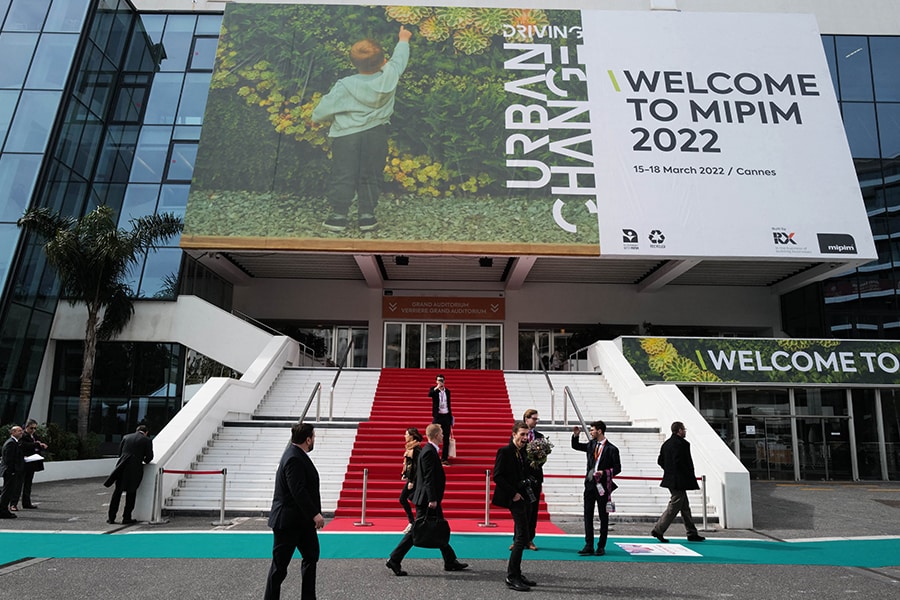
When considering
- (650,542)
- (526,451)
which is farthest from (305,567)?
(650,542)

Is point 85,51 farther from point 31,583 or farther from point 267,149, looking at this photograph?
point 31,583

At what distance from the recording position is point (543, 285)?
84.9 ft

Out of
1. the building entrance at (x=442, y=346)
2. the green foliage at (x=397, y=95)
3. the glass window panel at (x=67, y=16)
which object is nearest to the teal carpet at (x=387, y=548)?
the green foliage at (x=397, y=95)

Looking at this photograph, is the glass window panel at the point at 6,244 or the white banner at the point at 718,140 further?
the white banner at the point at 718,140

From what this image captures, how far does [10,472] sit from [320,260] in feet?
43.9

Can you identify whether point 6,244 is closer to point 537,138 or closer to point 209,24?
point 209,24

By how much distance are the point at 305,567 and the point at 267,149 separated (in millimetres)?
17870

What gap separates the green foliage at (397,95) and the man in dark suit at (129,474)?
11784mm

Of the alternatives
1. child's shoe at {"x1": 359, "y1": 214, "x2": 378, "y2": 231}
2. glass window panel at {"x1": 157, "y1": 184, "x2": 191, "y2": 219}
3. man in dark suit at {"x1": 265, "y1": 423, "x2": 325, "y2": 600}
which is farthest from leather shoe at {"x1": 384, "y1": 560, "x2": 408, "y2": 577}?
glass window panel at {"x1": 157, "y1": 184, "x2": 191, "y2": 219}

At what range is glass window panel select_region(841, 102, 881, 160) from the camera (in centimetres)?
2462

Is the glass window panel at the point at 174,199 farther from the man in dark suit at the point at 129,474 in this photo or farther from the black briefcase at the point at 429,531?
the black briefcase at the point at 429,531

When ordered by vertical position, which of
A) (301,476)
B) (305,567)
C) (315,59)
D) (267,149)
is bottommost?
(305,567)

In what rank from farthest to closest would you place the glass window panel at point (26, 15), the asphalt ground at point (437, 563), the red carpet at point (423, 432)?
the glass window panel at point (26, 15)
the red carpet at point (423, 432)
the asphalt ground at point (437, 563)

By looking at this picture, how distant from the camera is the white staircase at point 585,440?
11.3 m
